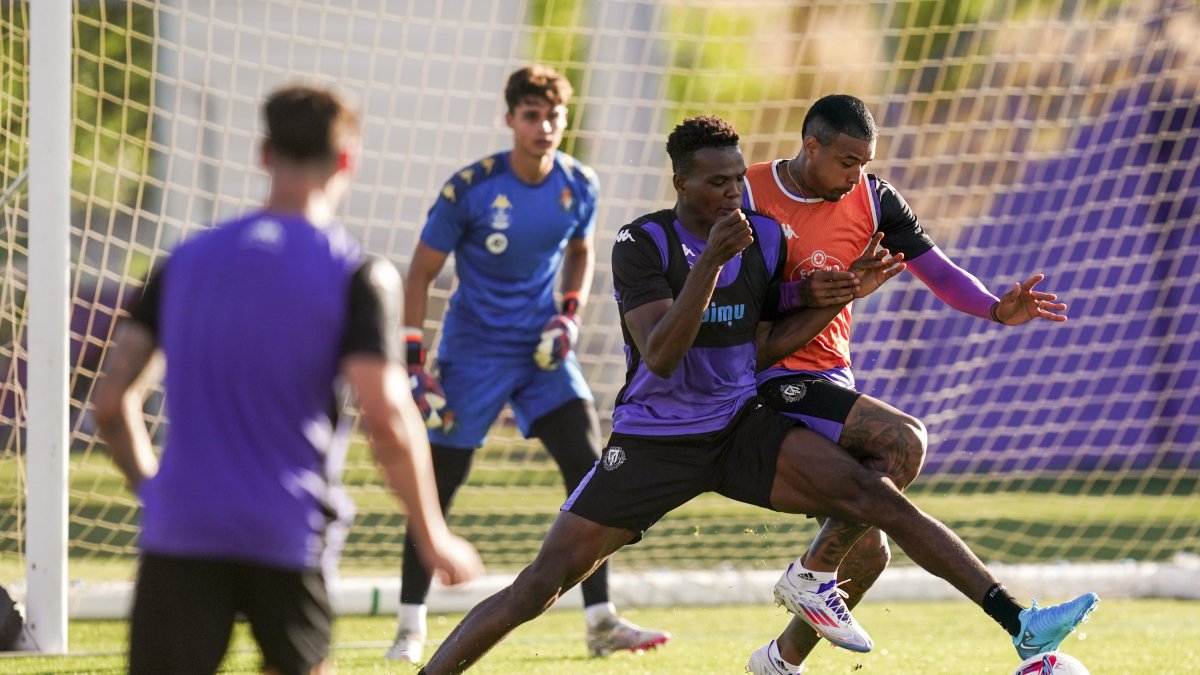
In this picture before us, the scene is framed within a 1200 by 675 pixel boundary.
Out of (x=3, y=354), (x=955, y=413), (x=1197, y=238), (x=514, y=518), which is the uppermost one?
(x=1197, y=238)

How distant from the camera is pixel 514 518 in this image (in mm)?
11625

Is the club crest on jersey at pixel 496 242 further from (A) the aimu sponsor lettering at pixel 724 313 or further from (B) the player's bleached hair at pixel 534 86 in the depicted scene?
(A) the aimu sponsor lettering at pixel 724 313

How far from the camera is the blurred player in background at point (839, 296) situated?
15.4ft

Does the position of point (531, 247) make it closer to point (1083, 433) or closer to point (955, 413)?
point (955, 413)

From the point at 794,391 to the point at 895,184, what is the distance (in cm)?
909

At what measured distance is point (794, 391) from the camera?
487 cm

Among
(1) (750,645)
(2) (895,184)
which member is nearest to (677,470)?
(1) (750,645)

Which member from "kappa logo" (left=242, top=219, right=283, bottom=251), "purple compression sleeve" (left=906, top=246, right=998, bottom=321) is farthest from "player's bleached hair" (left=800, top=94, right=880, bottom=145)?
"kappa logo" (left=242, top=219, right=283, bottom=251)

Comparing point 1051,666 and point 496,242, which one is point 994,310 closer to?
point 1051,666

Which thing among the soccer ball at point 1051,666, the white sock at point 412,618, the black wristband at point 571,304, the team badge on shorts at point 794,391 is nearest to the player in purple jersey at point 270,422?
the soccer ball at point 1051,666

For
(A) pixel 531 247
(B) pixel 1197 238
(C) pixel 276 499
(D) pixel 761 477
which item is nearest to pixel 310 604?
(C) pixel 276 499

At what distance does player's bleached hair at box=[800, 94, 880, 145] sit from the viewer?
4.77m

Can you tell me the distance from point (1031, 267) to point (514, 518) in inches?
214

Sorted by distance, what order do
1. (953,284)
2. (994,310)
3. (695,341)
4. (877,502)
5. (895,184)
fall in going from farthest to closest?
(895,184)
(953,284)
(994,310)
(695,341)
(877,502)
